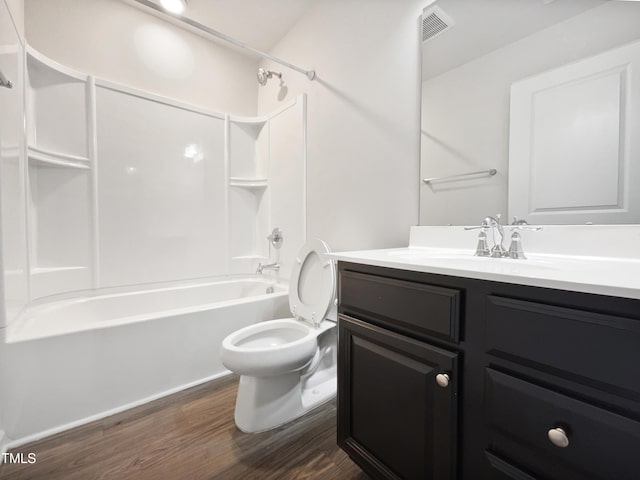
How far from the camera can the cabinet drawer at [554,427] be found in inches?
18.4

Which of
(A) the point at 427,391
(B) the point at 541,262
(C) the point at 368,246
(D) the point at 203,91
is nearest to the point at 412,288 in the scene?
(A) the point at 427,391

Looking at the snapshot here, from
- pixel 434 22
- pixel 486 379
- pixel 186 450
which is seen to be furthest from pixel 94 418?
pixel 434 22

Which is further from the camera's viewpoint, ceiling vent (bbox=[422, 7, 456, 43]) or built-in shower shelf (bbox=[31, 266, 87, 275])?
built-in shower shelf (bbox=[31, 266, 87, 275])

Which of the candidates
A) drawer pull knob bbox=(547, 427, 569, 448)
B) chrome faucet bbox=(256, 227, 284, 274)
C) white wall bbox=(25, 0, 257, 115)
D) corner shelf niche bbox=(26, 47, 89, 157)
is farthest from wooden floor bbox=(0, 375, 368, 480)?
white wall bbox=(25, 0, 257, 115)

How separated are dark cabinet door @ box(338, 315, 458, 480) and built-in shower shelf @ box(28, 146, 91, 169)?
2.08 metres

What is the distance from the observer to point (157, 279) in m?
2.19

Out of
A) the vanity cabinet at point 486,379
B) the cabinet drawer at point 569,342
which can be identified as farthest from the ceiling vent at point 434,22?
the cabinet drawer at point 569,342

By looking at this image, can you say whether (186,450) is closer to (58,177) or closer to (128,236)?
(128,236)

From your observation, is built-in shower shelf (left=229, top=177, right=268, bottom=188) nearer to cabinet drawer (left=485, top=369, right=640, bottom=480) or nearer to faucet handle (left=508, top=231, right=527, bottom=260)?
faucet handle (left=508, top=231, right=527, bottom=260)

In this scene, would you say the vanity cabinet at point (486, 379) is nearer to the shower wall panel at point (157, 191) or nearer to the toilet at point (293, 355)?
the toilet at point (293, 355)

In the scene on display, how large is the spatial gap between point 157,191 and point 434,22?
2.17 m

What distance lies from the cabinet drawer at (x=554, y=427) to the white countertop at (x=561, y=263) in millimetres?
224

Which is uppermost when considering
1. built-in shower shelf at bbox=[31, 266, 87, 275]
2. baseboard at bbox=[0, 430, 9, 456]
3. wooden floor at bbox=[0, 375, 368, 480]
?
built-in shower shelf at bbox=[31, 266, 87, 275]

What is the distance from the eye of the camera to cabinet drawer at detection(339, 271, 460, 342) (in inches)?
27.5
